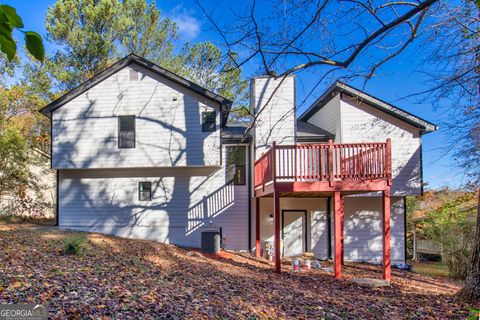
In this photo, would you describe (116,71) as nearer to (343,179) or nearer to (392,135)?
(343,179)

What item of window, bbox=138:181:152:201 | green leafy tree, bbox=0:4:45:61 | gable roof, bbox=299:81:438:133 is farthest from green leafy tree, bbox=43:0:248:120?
green leafy tree, bbox=0:4:45:61

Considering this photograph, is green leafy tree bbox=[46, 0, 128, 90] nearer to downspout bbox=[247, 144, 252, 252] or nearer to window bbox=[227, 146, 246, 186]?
window bbox=[227, 146, 246, 186]

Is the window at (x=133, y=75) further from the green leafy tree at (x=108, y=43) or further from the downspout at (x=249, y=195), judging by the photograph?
the green leafy tree at (x=108, y=43)

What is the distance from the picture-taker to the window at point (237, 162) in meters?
13.7

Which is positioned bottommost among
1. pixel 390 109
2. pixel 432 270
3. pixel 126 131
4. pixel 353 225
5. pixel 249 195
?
pixel 432 270

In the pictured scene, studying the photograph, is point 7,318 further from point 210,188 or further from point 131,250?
point 210,188

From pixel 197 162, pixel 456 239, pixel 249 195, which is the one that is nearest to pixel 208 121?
pixel 197 162

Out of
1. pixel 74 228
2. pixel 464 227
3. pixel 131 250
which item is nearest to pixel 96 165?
pixel 74 228

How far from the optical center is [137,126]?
1312 cm

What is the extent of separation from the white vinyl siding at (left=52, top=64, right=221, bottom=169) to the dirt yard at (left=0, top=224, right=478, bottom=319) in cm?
386

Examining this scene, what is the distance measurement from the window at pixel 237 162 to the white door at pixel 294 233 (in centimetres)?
211

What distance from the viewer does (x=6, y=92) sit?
17.7 meters

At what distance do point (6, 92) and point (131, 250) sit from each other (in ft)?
41.2

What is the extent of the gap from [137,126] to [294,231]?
276 inches
